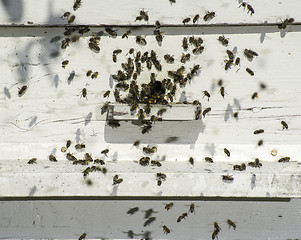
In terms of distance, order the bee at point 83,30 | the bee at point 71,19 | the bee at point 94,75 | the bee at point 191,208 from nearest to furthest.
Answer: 1. the bee at point 71,19
2. the bee at point 83,30
3. the bee at point 94,75
4. the bee at point 191,208

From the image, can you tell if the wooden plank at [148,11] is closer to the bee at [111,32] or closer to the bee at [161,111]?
the bee at [111,32]

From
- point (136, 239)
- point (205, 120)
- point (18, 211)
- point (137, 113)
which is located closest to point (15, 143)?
point (18, 211)

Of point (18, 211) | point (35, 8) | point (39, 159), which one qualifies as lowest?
point (18, 211)

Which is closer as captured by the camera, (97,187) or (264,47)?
(97,187)

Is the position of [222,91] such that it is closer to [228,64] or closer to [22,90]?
[228,64]

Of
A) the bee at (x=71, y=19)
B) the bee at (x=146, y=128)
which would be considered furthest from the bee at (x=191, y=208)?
the bee at (x=71, y=19)

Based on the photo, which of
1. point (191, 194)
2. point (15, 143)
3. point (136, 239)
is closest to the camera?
point (191, 194)

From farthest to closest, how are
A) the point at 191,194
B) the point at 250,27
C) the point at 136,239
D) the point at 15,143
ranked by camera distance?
the point at 136,239 < the point at 15,143 < the point at 250,27 < the point at 191,194

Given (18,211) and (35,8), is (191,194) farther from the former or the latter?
(35,8)
